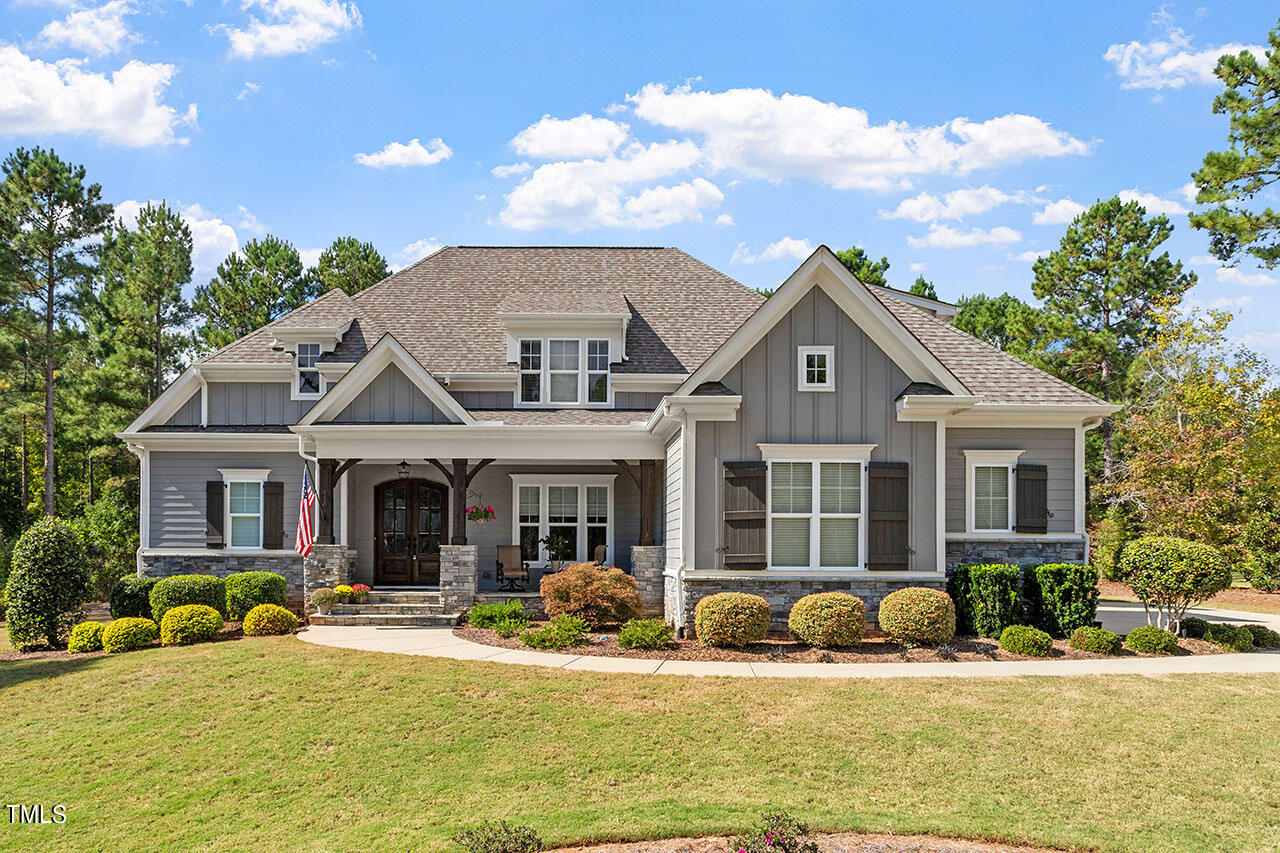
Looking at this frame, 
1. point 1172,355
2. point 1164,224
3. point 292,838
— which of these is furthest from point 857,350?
point 1164,224

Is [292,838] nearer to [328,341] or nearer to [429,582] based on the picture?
[429,582]

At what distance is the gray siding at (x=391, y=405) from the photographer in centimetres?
1692

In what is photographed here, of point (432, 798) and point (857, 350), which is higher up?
point (857, 350)

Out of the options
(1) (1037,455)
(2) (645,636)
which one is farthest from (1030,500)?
(2) (645,636)

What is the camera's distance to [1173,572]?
13.4 meters

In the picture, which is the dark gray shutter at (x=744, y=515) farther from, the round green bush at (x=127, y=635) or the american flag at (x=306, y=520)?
the round green bush at (x=127, y=635)

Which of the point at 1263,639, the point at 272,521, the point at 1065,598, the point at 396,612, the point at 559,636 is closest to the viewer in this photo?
the point at 559,636

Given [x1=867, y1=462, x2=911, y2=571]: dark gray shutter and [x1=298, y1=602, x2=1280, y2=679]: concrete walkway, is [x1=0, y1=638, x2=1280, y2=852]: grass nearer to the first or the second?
[x1=298, y1=602, x2=1280, y2=679]: concrete walkway

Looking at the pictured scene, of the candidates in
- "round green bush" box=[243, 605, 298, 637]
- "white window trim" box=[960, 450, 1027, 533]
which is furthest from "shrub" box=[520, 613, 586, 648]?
"white window trim" box=[960, 450, 1027, 533]

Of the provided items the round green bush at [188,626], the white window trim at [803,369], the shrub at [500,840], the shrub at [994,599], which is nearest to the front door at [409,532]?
the round green bush at [188,626]

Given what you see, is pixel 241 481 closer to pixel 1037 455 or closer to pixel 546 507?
pixel 546 507

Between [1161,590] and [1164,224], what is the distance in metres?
24.6

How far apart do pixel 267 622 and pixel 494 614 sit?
3637 mm

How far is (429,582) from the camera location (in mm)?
19000
